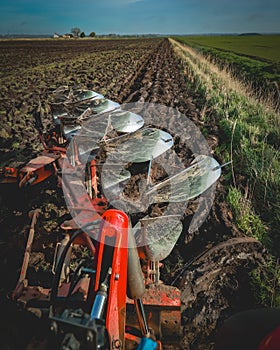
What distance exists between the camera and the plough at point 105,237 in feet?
4.92

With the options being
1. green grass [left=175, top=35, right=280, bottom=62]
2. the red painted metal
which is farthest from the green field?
the red painted metal

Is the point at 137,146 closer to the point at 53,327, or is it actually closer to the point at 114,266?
the point at 114,266

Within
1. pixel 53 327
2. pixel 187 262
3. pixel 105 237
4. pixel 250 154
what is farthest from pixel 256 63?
pixel 53 327

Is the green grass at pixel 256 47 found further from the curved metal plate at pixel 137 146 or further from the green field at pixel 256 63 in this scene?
the curved metal plate at pixel 137 146

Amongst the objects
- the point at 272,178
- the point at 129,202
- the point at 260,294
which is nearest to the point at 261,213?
the point at 272,178

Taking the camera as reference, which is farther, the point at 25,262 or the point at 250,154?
the point at 250,154

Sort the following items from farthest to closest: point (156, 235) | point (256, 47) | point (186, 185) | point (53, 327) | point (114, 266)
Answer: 1. point (256, 47)
2. point (186, 185)
3. point (156, 235)
4. point (114, 266)
5. point (53, 327)

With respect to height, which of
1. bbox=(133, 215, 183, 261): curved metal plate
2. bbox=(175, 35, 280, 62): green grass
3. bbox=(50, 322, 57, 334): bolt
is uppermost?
bbox=(175, 35, 280, 62): green grass

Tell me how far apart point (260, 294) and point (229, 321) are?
1.20 meters

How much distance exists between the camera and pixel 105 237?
1.58m

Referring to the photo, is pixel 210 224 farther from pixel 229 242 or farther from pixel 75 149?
pixel 75 149

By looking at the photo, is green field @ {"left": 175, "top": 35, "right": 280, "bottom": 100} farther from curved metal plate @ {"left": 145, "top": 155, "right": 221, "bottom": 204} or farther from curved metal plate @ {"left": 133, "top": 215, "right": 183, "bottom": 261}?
curved metal plate @ {"left": 133, "top": 215, "right": 183, "bottom": 261}

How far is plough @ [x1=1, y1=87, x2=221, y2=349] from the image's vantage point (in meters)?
1.50

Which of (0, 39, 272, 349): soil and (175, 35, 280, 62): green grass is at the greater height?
(175, 35, 280, 62): green grass
